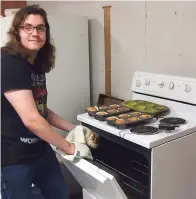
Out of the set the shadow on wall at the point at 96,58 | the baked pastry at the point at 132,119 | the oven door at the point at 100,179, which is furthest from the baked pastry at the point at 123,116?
the shadow on wall at the point at 96,58

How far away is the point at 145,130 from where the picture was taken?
60.0 inches

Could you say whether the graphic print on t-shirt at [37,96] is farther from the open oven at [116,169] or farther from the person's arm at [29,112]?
the open oven at [116,169]

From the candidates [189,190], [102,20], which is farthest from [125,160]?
[102,20]

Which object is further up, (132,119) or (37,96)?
(37,96)

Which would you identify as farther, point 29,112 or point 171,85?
point 171,85

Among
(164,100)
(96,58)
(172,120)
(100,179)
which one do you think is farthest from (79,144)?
(96,58)

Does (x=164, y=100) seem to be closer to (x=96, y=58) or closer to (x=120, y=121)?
(x=120, y=121)

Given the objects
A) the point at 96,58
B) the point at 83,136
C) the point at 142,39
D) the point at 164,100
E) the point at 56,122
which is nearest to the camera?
the point at 83,136

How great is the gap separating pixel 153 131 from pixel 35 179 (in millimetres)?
697

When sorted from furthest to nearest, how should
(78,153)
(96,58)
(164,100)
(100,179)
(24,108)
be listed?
1. (96,58)
2. (164,100)
3. (78,153)
4. (100,179)
5. (24,108)

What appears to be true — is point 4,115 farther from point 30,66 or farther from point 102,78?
point 102,78

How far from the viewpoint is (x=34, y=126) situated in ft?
4.40

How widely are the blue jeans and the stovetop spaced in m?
0.34

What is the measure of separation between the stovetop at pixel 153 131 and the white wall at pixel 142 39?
0.46m
